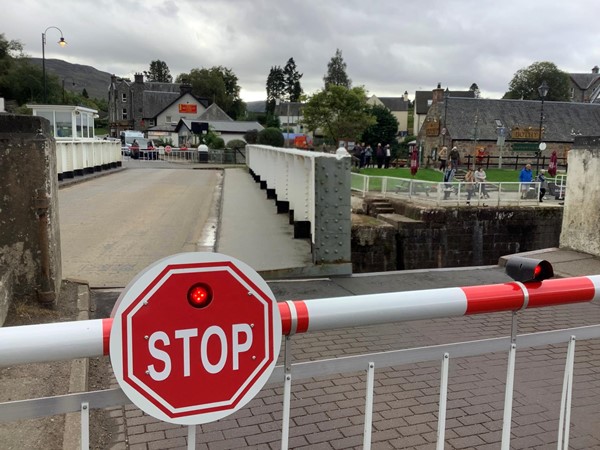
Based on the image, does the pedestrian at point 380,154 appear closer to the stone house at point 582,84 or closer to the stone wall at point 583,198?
the stone wall at point 583,198

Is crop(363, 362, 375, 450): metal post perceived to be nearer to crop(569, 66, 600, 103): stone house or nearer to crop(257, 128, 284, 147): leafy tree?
crop(257, 128, 284, 147): leafy tree

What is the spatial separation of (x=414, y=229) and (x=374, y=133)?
55923mm

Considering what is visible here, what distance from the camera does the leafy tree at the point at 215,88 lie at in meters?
101

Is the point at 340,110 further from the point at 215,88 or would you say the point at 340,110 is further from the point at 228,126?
the point at 215,88

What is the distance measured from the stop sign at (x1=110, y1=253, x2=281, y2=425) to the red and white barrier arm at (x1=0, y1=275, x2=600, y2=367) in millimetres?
73

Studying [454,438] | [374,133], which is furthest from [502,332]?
[374,133]

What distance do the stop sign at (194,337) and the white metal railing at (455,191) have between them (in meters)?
17.7

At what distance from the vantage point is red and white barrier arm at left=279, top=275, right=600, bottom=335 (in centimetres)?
189

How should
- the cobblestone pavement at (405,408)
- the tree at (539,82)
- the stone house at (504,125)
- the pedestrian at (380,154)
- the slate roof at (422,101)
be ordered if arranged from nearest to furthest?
the cobblestone pavement at (405,408) < the pedestrian at (380,154) < the stone house at (504,125) < the tree at (539,82) < the slate roof at (422,101)

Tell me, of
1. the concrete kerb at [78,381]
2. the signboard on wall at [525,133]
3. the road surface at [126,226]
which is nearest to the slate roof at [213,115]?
the signboard on wall at [525,133]

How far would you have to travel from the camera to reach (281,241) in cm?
878

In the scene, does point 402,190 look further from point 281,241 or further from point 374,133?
point 374,133

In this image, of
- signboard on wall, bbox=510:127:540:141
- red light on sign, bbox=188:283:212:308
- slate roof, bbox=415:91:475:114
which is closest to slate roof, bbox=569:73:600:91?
slate roof, bbox=415:91:475:114

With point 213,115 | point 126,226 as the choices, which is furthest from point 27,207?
point 213,115
